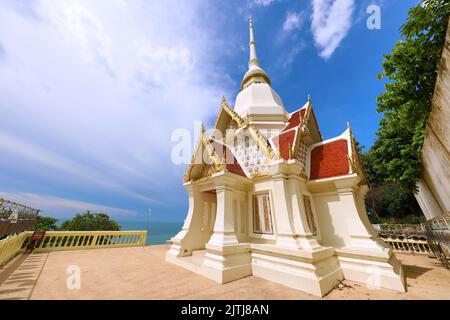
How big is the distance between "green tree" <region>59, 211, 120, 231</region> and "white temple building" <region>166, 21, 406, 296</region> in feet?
115

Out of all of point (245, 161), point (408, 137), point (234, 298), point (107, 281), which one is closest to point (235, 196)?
point (245, 161)

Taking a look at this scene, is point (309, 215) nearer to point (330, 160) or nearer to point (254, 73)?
point (330, 160)

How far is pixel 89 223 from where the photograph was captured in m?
32.8

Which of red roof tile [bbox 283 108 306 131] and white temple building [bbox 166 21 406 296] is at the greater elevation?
red roof tile [bbox 283 108 306 131]

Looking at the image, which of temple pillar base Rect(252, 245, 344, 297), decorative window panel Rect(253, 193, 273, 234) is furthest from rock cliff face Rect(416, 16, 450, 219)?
decorative window panel Rect(253, 193, 273, 234)

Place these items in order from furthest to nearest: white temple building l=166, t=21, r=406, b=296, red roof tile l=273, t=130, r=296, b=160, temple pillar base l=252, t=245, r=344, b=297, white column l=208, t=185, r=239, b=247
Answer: red roof tile l=273, t=130, r=296, b=160
white column l=208, t=185, r=239, b=247
white temple building l=166, t=21, r=406, b=296
temple pillar base l=252, t=245, r=344, b=297

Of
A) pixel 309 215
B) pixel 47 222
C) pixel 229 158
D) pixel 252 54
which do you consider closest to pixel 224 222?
pixel 229 158

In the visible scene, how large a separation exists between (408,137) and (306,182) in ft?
33.5

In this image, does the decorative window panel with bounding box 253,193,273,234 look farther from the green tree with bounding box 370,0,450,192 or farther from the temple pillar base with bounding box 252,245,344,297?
the green tree with bounding box 370,0,450,192

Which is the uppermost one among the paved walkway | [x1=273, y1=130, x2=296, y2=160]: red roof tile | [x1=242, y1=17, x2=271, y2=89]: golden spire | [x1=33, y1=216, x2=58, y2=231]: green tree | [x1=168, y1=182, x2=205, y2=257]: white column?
[x1=242, y1=17, x2=271, y2=89]: golden spire

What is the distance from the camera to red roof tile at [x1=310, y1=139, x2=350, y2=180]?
5961 mm

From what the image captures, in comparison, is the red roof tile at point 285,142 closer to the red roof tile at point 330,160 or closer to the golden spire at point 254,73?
the red roof tile at point 330,160

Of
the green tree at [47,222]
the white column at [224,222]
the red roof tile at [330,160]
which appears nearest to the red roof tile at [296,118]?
the red roof tile at [330,160]

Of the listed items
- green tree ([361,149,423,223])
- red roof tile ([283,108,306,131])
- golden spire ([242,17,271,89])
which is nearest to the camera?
red roof tile ([283,108,306,131])
